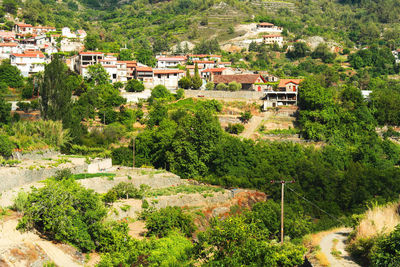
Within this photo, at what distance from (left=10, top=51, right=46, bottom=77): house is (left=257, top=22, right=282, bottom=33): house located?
48575mm

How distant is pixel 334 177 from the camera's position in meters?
33.0

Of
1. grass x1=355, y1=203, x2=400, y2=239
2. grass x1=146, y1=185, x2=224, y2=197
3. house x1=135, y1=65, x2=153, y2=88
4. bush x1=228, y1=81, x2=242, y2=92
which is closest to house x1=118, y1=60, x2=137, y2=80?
house x1=135, y1=65, x2=153, y2=88

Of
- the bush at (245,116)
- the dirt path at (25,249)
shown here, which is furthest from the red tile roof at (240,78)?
the dirt path at (25,249)

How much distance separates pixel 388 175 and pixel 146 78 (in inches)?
1190

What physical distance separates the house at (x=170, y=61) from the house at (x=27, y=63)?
1574 cm

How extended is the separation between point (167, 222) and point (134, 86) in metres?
29.3

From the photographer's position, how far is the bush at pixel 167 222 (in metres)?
22.5

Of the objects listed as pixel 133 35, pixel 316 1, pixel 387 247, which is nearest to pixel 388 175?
pixel 387 247

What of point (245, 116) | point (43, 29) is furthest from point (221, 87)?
point (43, 29)

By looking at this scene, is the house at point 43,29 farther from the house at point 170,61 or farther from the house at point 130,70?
the house at point 130,70

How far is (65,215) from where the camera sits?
2008cm

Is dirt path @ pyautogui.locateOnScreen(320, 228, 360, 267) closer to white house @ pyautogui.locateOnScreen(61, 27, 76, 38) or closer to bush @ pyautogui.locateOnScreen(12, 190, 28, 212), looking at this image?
bush @ pyautogui.locateOnScreen(12, 190, 28, 212)

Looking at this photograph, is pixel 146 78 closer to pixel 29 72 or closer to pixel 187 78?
pixel 187 78

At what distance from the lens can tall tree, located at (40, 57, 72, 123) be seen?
3638 centimetres
